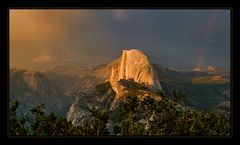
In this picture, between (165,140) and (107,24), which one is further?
(107,24)

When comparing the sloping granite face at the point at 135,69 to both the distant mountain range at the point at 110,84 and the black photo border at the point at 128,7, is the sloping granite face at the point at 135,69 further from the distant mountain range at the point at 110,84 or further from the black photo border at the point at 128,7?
the black photo border at the point at 128,7

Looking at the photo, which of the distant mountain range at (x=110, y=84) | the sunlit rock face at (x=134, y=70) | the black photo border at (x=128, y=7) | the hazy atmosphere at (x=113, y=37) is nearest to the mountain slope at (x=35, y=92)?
the distant mountain range at (x=110, y=84)

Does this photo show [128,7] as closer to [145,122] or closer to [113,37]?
[145,122]

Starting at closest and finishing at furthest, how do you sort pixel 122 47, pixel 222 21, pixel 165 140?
pixel 165 140 < pixel 122 47 < pixel 222 21

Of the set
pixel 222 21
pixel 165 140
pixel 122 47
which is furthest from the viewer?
pixel 222 21

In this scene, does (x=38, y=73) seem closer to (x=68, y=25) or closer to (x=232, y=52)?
(x=68, y=25)

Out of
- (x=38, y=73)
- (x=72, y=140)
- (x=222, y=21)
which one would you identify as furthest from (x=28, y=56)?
(x=72, y=140)
